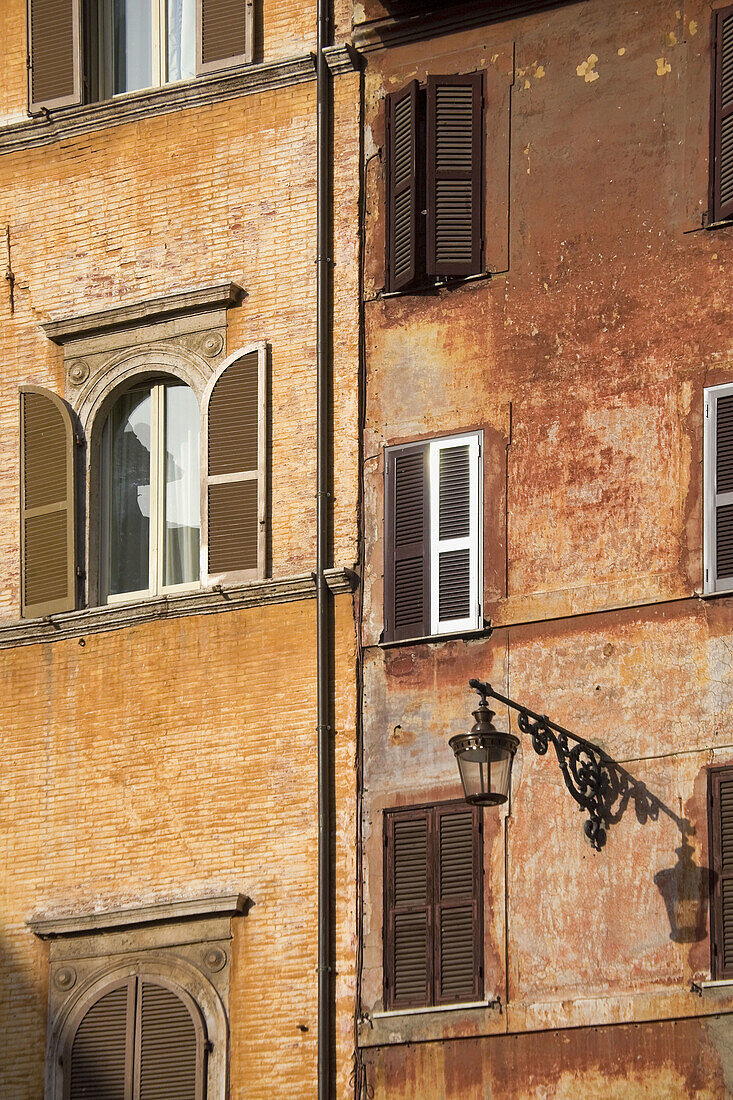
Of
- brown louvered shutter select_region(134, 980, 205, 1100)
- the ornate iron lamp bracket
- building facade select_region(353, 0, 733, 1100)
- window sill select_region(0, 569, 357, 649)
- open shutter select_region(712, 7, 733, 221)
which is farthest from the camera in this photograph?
window sill select_region(0, 569, 357, 649)

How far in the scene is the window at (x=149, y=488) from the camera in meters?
19.4

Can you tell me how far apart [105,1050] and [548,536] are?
15.6 ft

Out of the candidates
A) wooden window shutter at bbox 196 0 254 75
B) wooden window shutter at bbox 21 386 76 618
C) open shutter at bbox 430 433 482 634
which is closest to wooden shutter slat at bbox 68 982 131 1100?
wooden window shutter at bbox 21 386 76 618

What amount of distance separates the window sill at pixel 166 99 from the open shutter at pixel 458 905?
19.5ft

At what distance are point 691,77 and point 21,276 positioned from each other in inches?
222

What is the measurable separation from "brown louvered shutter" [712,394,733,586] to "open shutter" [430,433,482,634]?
1.75m

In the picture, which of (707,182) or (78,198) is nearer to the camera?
(707,182)

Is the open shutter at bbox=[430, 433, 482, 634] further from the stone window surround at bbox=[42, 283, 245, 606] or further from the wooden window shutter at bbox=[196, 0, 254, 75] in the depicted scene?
the wooden window shutter at bbox=[196, 0, 254, 75]

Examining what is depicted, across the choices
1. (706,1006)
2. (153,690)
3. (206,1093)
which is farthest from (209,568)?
(706,1006)

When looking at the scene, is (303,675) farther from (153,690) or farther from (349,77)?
(349,77)

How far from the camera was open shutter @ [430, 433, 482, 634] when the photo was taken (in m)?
18.4

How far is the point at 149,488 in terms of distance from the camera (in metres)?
20.1

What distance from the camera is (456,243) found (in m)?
19.2

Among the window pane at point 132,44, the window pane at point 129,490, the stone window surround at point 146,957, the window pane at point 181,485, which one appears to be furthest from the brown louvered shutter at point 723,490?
the window pane at point 132,44
